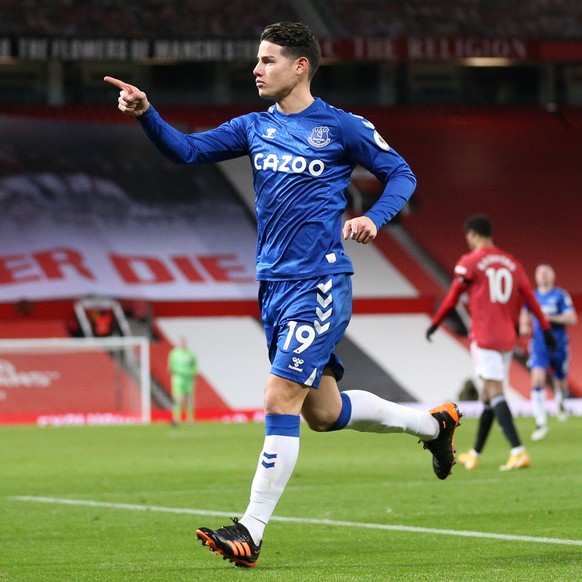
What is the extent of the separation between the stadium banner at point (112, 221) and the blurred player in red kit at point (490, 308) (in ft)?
54.5

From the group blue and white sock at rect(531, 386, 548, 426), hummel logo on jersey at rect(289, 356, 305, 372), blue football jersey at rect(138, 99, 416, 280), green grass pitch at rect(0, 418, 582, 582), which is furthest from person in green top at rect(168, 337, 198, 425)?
hummel logo on jersey at rect(289, 356, 305, 372)

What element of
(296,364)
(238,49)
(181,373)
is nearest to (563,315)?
(181,373)

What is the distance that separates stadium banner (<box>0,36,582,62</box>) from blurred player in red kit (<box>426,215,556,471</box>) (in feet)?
54.7

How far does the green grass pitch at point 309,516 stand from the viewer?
5.64 m

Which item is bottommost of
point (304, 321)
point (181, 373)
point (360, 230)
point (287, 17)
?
point (181, 373)

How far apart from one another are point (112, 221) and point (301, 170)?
77.4ft

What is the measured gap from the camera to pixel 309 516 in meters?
7.96

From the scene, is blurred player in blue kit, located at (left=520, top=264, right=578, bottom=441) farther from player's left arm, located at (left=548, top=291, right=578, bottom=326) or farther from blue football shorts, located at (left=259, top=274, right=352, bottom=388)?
blue football shorts, located at (left=259, top=274, right=352, bottom=388)

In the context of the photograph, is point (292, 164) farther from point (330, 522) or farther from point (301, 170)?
point (330, 522)

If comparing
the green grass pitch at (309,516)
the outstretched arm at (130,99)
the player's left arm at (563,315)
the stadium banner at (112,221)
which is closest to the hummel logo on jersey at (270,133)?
the outstretched arm at (130,99)

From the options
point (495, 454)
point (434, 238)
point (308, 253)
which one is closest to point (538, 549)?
point (308, 253)

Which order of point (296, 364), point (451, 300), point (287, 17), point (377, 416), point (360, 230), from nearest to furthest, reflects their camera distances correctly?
point (360, 230) < point (296, 364) < point (377, 416) < point (451, 300) < point (287, 17)

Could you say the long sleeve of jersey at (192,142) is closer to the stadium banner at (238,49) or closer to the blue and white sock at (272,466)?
the blue and white sock at (272,466)

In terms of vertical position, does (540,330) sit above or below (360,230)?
below
